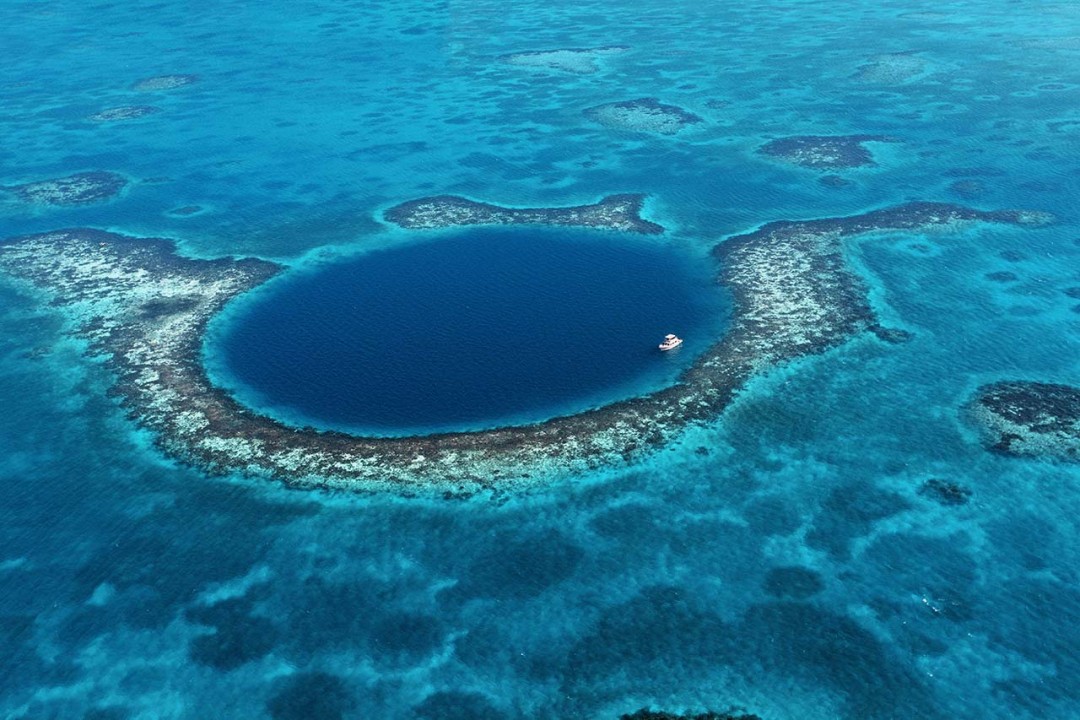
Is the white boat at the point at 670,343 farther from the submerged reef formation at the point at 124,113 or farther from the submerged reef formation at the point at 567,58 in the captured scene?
the submerged reef formation at the point at 124,113

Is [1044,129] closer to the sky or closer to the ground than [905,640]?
closer to the sky

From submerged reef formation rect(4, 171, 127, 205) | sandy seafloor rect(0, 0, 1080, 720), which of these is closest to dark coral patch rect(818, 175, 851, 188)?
sandy seafloor rect(0, 0, 1080, 720)

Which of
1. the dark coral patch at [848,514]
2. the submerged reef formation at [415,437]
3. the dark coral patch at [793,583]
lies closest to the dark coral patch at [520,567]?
the submerged reef formation at [415,437]

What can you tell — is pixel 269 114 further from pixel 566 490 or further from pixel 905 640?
pixel 905 640

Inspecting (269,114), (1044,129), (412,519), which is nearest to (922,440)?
(412,519)

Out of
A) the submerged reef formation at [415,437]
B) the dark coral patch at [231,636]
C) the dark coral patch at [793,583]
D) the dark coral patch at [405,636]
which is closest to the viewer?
the dark coral patch at [405,636]

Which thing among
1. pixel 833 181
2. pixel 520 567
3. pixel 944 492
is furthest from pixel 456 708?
pixel 833 181

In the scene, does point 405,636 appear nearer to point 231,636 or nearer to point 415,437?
point 231,636
